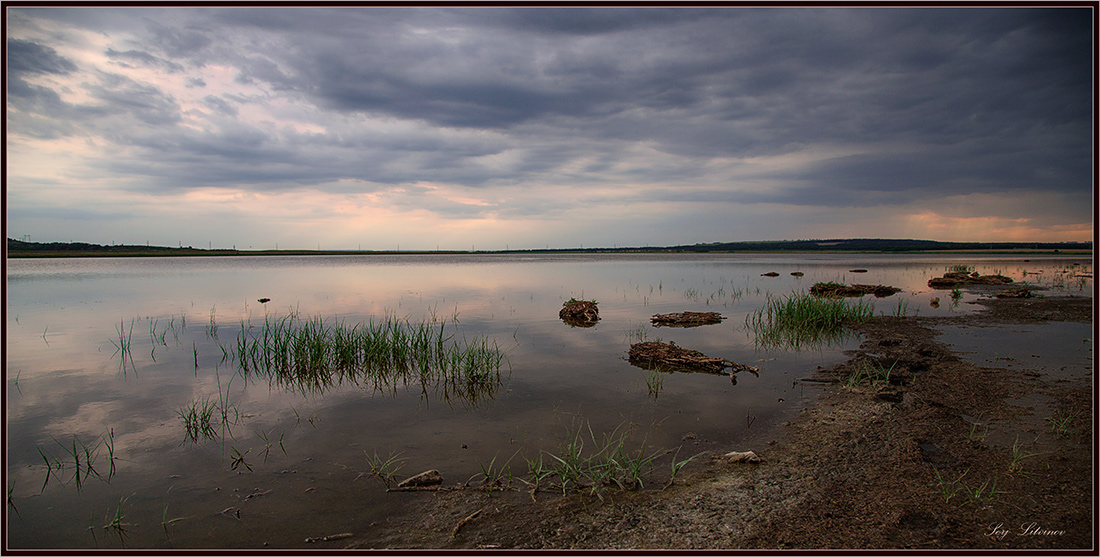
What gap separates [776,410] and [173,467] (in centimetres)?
820

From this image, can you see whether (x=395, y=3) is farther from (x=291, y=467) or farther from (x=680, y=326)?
(x=680, y=326)

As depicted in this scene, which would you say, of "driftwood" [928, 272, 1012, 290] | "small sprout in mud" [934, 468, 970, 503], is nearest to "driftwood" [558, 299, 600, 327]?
"small sprout in mud" [934, 468, 970, 503]

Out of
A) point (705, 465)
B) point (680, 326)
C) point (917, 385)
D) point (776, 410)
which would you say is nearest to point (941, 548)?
point (705, 465)

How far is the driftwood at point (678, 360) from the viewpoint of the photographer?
31.9 feet

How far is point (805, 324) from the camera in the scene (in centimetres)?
1448

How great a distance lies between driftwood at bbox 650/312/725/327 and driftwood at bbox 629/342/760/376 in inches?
215

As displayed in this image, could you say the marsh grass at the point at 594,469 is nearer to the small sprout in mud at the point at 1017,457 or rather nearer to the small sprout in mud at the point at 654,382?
the small sprout in mud at the point at 654,382

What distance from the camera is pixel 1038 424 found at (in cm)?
602

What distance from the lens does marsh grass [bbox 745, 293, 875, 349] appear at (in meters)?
12.8

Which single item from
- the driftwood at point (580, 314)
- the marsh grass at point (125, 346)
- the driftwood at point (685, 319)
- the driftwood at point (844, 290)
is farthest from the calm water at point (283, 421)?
the driftwood at point (844, 290)

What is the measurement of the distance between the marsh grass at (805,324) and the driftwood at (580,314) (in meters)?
5.07

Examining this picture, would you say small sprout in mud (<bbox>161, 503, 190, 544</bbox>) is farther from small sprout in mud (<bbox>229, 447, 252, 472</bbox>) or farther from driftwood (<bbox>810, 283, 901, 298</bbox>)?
driftwood (<bbox>810, 283, 901, 298</bbox>)

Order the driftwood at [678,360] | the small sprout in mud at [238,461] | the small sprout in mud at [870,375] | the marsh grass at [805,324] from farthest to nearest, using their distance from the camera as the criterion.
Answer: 1. the marsh grass at [805,324]
2. the driftwood at [678,360]
3. the small sprout in mud at [870,375]
4. the small sprout in mud at [238,461]

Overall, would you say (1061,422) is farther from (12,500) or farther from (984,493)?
(12,500)
